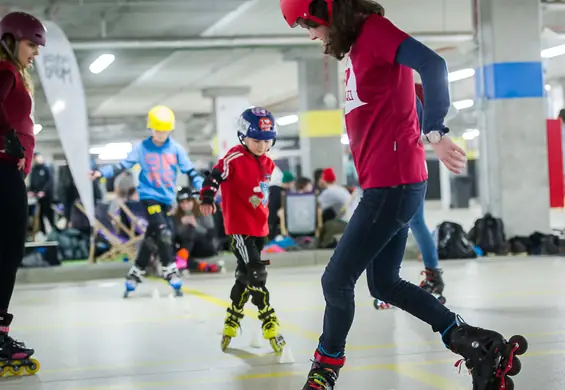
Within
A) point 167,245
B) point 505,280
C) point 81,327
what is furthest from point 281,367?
point 505,280

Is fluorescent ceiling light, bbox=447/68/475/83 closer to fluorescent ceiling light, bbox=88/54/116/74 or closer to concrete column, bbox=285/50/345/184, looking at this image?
concrete column, bbox=285/50/345/184

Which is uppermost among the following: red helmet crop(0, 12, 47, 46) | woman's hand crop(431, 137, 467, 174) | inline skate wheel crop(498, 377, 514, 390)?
red helmet crop(0, 12, 47, 46)

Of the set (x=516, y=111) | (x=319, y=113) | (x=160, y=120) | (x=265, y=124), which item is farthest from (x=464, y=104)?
(x=265, y=124)

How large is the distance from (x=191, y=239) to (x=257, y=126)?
657 cm

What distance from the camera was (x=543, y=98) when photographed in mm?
12914

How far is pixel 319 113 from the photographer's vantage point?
870 inches

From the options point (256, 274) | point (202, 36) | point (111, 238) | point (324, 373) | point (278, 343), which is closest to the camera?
point (324, 373)

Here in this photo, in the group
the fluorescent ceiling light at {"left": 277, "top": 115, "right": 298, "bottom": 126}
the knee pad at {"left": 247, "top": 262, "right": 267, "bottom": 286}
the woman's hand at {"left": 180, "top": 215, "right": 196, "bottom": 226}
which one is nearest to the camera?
the knee pad at {"left": 247, "top": 262, "right": 267, "bottom": 286}

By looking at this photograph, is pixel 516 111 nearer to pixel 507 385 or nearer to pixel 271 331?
pixel 271 331

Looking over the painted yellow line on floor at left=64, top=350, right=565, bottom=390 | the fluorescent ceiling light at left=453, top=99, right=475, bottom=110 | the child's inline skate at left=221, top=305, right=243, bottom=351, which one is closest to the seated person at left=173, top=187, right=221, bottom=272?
the child's inline skate at left=221, top=305, right=243, bottom=351

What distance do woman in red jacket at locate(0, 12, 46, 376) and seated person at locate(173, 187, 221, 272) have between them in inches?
259

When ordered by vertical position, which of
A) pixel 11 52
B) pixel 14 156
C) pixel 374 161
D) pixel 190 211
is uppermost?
pixel 11 52

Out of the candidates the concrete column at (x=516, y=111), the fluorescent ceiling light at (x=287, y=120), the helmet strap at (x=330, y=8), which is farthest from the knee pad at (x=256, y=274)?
the fluorescent ceiling light at (x=287, y=120)

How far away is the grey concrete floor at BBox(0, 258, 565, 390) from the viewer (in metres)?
4.27
